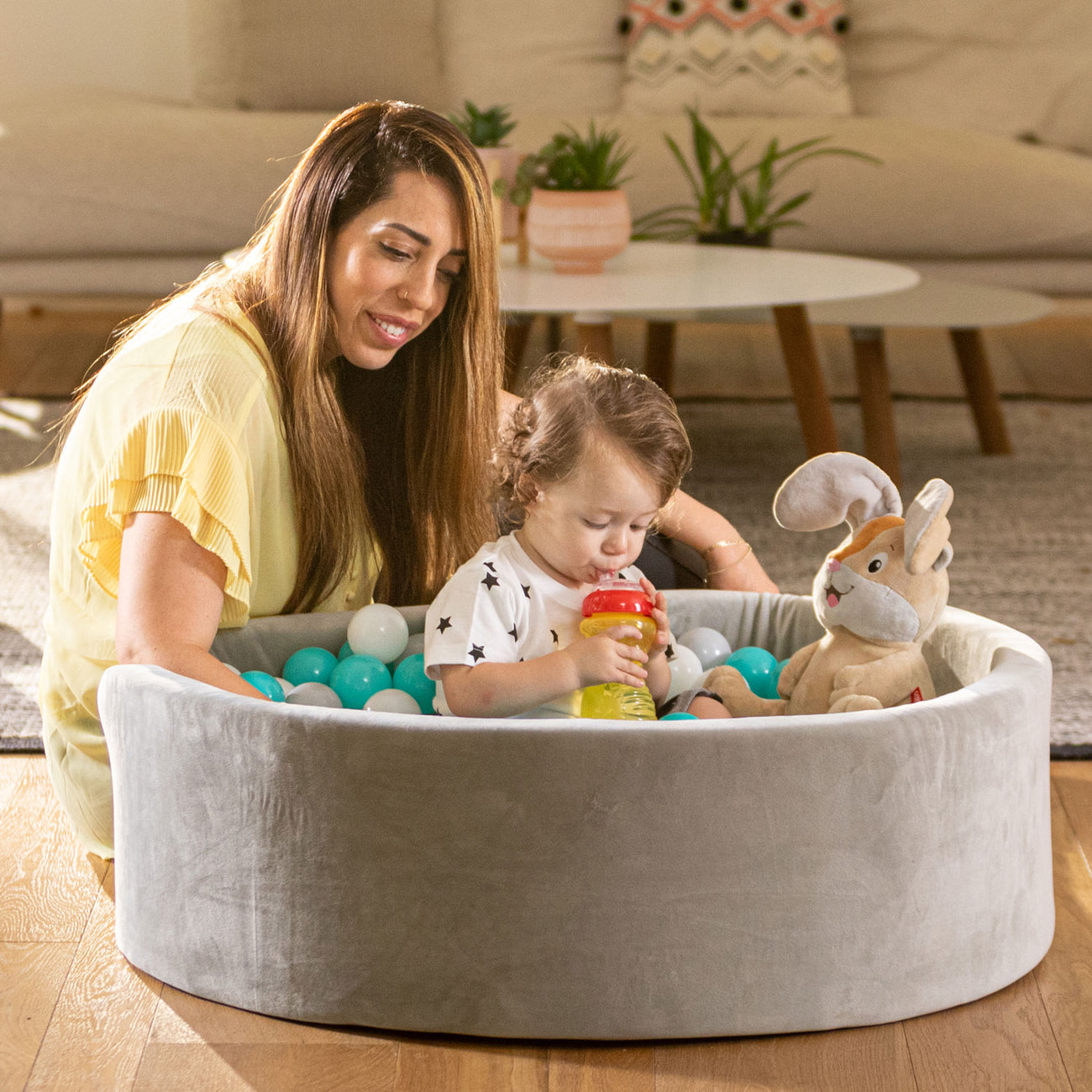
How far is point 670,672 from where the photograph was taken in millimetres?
1382

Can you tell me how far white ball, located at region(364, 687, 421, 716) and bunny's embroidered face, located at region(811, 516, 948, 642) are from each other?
1.33ft

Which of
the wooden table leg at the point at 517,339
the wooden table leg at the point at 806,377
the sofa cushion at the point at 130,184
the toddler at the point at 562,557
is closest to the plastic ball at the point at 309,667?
the toddler at the point at 562,557

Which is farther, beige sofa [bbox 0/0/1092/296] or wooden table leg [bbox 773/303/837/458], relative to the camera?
beige sofa [bbox 0/0/1092/296]

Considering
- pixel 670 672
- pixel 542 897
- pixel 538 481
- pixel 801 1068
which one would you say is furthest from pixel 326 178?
pixel 801 1068

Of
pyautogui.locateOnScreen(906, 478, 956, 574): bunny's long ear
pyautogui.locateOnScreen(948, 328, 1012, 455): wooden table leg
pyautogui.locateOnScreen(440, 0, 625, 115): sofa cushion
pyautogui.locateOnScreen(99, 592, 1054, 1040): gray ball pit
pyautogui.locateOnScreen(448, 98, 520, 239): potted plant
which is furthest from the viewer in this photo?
pyautogui.locateOnScreen(440, 0, 625, 115): sofa cushion

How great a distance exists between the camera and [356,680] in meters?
1.38

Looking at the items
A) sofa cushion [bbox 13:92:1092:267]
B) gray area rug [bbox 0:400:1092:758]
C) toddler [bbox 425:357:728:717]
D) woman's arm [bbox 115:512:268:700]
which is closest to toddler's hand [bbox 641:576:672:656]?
toddler [bbox 425:357:728:717]

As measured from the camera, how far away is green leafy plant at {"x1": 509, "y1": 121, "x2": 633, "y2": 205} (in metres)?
2.41

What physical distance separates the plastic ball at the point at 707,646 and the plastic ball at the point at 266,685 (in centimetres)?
41

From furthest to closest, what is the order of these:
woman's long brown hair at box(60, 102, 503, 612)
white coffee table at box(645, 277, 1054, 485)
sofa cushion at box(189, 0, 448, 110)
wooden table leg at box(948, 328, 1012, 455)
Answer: sofa cushion at box(189, 0, 448, 110) → wooden table leg at box(948, 328, 1012, 455) → white coffee table at box(645, 277, 1054, 485) → woman's long brown hair at box(60, 102, 503, 612)

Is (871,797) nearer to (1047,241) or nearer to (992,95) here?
(1047,241)

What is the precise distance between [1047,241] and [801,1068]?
8.09 feet

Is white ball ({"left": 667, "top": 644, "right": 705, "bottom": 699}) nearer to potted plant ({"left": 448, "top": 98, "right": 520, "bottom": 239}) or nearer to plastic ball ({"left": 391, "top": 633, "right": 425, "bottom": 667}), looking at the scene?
plastic ball ({"left": 391, "top": 633, "right": 425, "bottom": 667})

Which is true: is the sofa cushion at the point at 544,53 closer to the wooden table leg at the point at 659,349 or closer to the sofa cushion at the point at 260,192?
the sofa cushion at the point at 260,192
